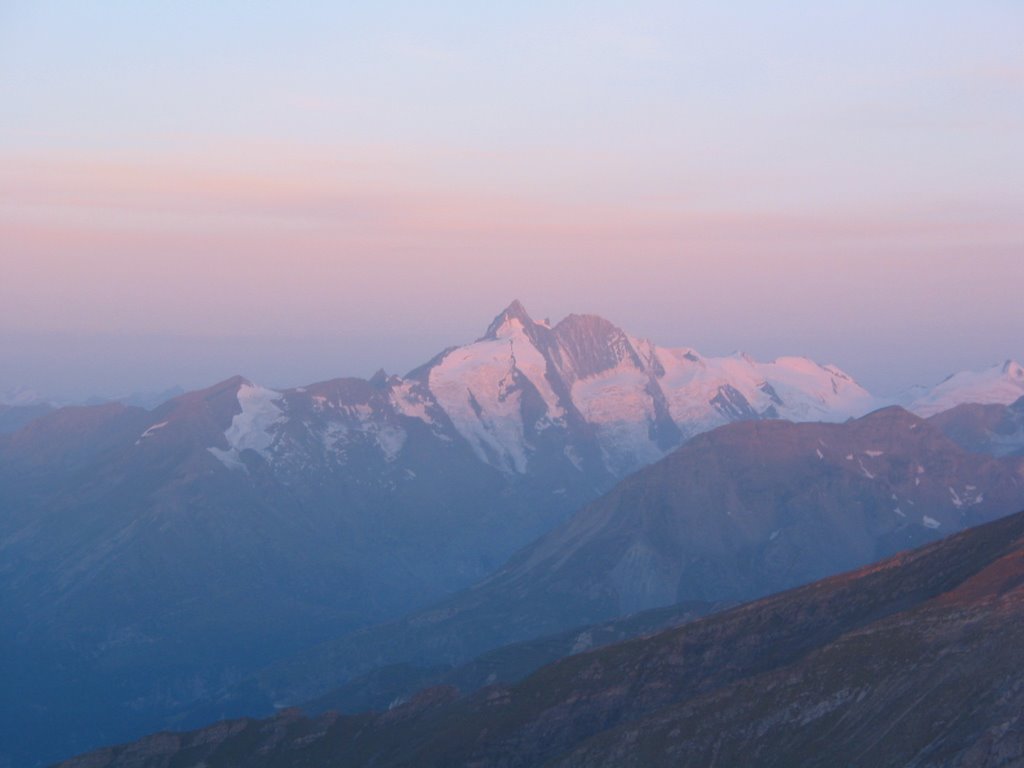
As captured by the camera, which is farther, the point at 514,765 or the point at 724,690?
the point at 514,765

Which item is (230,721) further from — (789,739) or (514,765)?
(789,739)

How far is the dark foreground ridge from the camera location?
426 ft

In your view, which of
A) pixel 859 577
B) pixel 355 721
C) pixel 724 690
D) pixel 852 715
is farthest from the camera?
pixel 355 721

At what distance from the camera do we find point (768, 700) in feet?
473

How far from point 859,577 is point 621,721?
31.7m

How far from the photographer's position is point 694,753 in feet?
473

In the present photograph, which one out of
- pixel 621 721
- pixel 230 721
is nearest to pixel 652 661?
pixel 621 721

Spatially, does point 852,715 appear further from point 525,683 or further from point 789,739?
point 525,683

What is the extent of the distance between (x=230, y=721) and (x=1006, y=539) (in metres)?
92.8

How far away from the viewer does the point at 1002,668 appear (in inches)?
5030

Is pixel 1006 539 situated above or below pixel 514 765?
above

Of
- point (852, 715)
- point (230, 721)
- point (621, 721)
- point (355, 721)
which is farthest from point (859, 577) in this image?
point (230, 721)

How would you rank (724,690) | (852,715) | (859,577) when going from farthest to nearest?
(859,577)
(724,690)
(852,715)

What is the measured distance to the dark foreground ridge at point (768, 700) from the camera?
129750mm
